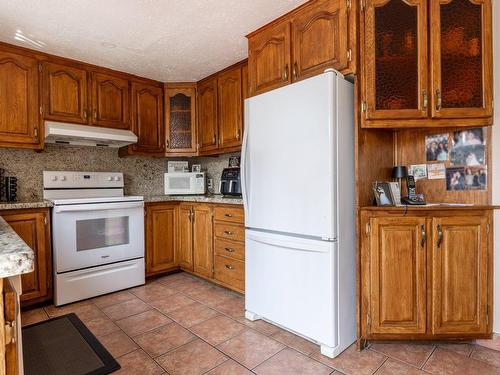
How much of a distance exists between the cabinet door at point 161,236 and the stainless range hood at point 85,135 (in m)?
0.80

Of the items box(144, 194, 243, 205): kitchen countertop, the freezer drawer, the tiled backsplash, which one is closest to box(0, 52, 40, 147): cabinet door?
the tiled backsplash

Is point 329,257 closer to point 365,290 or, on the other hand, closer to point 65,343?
point 365,290

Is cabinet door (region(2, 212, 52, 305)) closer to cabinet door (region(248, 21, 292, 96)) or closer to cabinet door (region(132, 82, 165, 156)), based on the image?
cabinet door (region(132, 82, 165, 156))

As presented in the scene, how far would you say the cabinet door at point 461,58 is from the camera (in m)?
1.81

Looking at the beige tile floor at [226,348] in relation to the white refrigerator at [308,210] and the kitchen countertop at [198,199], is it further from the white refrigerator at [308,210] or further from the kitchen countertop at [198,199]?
the kitchen countertop at [198,199]

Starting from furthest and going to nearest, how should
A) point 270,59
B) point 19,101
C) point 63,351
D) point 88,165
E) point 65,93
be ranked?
point 88,165, point 65,93, point 19,101, point 270,59, point 63,351

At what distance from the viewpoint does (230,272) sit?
286cm

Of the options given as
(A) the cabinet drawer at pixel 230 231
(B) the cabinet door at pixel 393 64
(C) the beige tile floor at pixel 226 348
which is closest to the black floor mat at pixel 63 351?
(C) the beige tile floor at pixel 226 348

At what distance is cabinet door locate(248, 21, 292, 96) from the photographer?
7.41ft

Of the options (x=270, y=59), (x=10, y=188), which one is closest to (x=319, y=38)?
(x=270, y=59)

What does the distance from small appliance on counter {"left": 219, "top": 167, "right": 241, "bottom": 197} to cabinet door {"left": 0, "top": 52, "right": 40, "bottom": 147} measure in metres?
1.79

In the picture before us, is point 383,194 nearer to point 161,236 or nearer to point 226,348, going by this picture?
point 226,348

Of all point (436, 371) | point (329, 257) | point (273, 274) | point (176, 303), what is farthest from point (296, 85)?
point (176, 303)

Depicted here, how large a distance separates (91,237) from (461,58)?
10.6 feet
